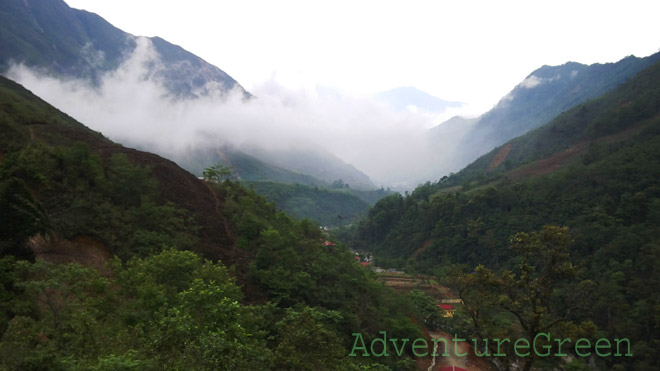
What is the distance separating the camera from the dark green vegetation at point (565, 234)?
424 inches

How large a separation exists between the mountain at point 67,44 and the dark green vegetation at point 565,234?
113 meters

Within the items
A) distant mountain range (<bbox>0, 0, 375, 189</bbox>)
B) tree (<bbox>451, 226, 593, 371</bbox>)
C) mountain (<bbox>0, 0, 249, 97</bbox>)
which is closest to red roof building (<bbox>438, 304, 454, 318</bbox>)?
tree (<bbox>451, 226, 593, 371</bbox>)

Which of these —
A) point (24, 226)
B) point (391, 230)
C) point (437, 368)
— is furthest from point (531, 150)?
point (24, 226)

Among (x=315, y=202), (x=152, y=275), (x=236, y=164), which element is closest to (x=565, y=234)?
(x=152, y=275)

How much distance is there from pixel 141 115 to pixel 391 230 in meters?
129

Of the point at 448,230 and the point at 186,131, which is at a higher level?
the point at 186,131

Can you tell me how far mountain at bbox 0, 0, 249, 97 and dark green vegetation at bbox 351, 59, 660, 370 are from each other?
4432 inches

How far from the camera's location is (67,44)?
461 feet

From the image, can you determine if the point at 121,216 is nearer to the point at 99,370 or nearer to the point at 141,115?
the point at 99,370

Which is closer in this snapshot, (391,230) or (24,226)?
(24,226)

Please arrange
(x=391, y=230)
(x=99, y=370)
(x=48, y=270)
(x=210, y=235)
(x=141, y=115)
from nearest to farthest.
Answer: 1. (x=99, y=370)
2. (x=48, y=270)
3. (x=210, y=235)
4. (x=391, y=230)
5. (x=141, y=115)

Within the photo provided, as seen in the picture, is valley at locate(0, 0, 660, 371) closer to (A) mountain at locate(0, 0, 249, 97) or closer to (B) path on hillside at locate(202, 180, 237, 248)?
(B) path on hillside at locate(202, 180, 237, 248)

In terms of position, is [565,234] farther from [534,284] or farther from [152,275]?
[152,275]

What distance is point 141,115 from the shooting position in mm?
156875
